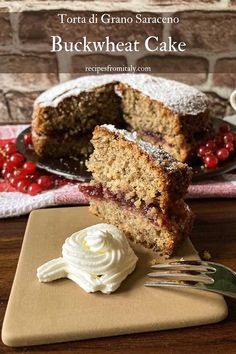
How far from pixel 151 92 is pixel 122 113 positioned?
0.91 ft

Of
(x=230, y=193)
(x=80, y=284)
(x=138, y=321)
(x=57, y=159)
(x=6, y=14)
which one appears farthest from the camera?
(x=6, y=14)

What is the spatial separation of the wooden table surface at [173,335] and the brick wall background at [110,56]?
1367mm

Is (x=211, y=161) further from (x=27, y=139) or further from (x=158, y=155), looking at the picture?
(x=27, y=139)

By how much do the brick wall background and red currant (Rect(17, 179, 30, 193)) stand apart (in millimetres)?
1022

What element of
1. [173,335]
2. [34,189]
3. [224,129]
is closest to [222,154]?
[224,129]

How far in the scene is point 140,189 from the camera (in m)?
1.59

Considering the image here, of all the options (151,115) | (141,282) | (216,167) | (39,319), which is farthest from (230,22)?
(39,319)

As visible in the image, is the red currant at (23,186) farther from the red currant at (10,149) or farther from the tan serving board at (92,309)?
the tan serving board at (92,309)

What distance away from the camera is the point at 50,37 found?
285 centimetres

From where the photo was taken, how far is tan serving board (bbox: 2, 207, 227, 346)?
125 cm

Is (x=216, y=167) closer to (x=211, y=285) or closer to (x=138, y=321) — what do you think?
(x=211, y=285)

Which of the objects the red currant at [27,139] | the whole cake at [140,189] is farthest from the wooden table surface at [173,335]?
the red currant at [27,139]

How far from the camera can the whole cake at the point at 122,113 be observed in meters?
2.21

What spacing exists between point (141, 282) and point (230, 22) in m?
1.83
